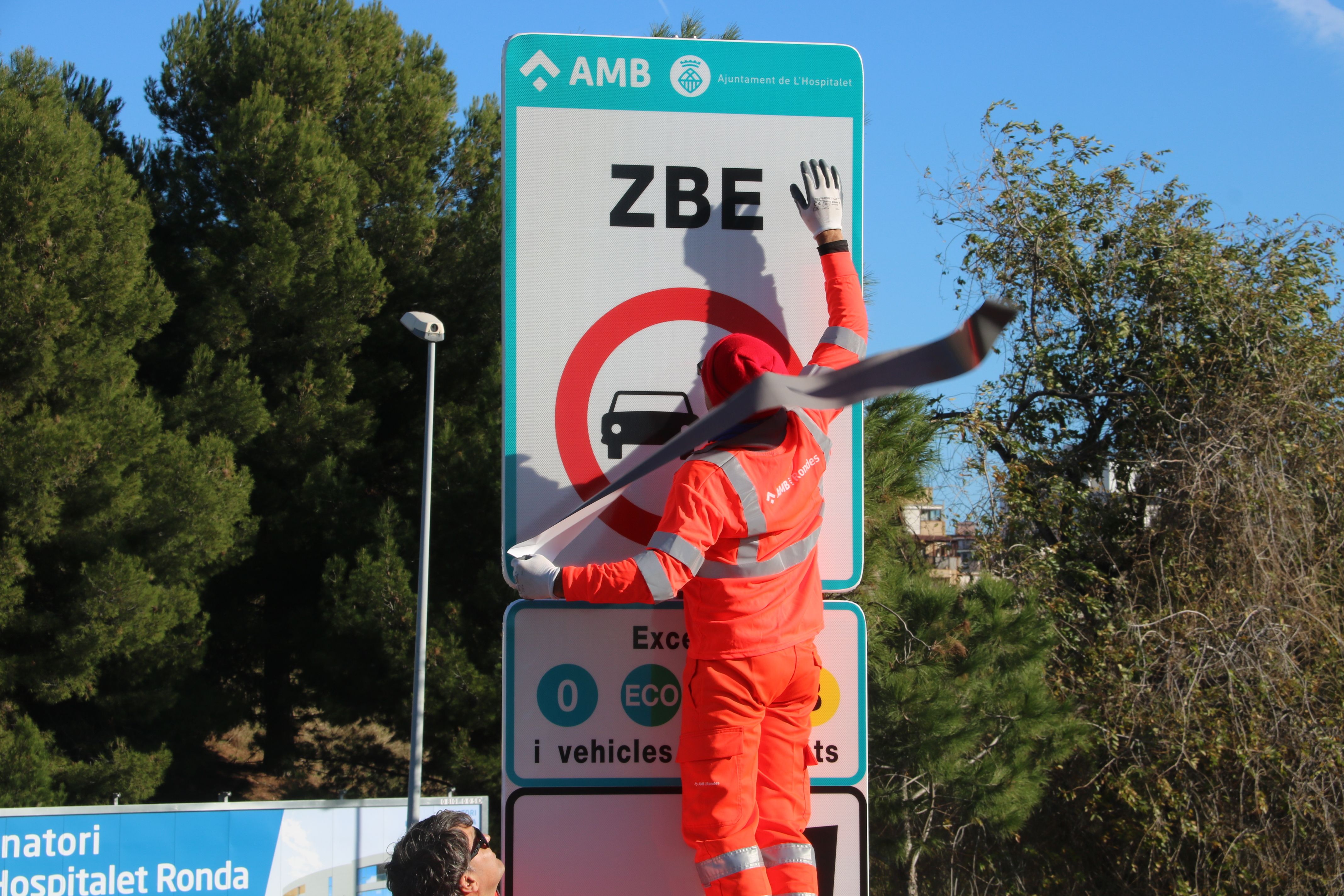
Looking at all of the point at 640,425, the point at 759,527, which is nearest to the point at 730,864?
the point at 759,527

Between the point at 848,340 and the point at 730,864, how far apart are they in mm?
1061

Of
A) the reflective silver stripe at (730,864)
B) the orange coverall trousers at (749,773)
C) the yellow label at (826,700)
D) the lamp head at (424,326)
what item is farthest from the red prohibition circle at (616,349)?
the lamp head at (424,326)

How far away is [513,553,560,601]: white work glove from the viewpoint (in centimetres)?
206

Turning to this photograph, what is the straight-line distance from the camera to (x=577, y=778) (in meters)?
2.24

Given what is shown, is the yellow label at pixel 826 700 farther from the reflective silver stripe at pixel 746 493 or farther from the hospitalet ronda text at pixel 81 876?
the hospitalet ronda text at pixel 81 876

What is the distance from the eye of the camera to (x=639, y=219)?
7.69ft

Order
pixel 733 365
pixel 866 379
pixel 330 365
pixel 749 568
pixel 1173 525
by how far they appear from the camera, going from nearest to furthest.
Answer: pixel 866 379, pixel 733 365, pixel 749 568, pixel 1173 525, pixel 330 365

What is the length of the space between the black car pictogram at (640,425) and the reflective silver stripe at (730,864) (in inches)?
31.6

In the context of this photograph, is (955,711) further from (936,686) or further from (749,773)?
(749,773)

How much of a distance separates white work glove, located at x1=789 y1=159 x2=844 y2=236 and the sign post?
2cm

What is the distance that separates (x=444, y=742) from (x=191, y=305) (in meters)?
6.57

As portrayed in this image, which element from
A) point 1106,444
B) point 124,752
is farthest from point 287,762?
point 1106,444

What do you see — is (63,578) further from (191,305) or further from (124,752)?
(191,305)

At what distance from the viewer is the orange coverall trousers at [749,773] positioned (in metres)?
2.15
